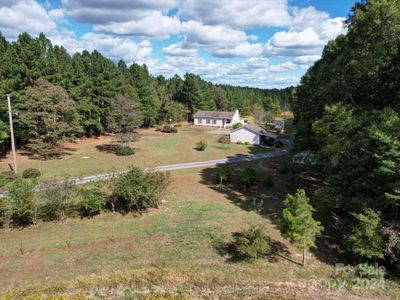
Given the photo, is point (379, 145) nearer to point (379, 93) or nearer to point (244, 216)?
point (379, 93)

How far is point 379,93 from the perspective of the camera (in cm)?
1728

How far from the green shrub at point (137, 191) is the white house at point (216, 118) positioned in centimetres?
4840

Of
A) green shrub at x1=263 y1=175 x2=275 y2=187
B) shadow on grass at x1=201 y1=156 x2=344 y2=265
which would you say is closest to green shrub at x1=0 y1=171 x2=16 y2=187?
shadow on grass at x1=201 y1=156 x2=344 y2=265

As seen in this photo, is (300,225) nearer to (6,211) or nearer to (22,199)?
(22,199)

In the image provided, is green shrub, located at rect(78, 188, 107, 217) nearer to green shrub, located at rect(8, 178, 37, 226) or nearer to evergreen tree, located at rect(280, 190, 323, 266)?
green shrub, located at rect(8, 178, 37, 226)

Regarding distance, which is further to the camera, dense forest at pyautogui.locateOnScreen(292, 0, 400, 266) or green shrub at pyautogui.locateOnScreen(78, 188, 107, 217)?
green shrub at pyautogui.locateOnScreen(78, 188, 107, 217)

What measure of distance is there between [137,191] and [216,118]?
167ft

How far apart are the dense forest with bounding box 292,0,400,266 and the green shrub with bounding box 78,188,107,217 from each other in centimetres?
1349

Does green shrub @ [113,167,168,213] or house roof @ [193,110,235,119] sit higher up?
house roof @ [193,110,235,119]

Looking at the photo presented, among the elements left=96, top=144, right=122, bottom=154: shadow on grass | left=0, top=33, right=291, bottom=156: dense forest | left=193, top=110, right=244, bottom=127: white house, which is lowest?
left=96, top=144, right=122, bottom=154: shadow on grass

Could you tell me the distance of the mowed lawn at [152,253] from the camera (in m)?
12.4

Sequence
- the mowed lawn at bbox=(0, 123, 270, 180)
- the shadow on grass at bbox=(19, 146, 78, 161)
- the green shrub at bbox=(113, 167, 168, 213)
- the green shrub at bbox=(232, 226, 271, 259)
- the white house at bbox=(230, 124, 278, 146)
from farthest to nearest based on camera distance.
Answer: the white house at bbox=(230, 124, 278, 146) → the shadow on grass at bbox=(19, 146, 78, 161) → the mowed lawn at bbox=(0, 123, 270, 180) → the green shrub at bbox=(113, 167, 168, 213) → the green shrub at bbox=(232, 226, 271, 259)

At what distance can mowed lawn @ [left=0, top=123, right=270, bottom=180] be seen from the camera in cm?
3073

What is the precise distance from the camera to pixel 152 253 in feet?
47.9
